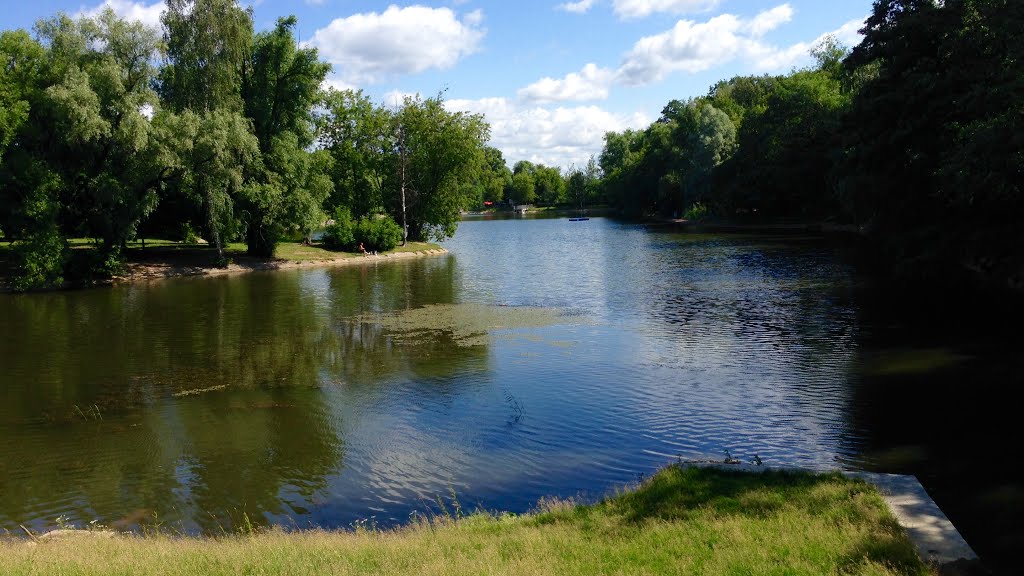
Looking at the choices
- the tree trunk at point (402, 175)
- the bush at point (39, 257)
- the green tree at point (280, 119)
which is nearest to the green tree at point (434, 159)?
the tree trunk at point (402, 175)

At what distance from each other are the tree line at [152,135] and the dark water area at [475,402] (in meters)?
10.0

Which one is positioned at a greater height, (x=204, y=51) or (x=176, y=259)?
(x=204, y=51)

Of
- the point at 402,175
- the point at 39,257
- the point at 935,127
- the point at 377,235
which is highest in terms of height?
the point at 402,175

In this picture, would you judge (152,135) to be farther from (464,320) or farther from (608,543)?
(608,543)

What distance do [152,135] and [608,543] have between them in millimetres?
41340

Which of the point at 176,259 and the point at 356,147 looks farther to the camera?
the point at 356,147

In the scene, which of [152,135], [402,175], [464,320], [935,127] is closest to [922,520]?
[464,320]

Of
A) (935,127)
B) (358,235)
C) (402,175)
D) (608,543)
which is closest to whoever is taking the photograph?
(608,543)

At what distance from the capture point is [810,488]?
9.93 metres

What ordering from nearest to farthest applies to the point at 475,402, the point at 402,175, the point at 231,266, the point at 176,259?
the point at 475,402 < the point at 231,266 < the point at 176,259 < the point at 402,175

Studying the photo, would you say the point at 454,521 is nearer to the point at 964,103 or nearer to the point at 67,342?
the point at 67,342

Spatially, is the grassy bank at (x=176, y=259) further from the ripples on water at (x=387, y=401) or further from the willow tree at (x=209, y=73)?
the ripples on water at (x=387, y=401)

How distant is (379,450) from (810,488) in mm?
7988

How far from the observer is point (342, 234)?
60312 millimetres
